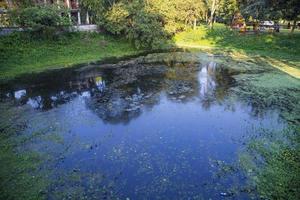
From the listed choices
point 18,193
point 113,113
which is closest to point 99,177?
point 18,193

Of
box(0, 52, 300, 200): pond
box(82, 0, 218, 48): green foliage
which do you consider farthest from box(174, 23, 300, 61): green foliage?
box(0, 52, 300, 200): pond

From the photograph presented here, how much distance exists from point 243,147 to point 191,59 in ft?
52.2

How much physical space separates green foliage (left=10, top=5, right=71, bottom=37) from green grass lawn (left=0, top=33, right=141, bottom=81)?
99 cm

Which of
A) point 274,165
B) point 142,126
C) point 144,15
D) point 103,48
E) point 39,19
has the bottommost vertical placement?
point 274,165

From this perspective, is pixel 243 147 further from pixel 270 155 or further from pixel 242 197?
pixel 242 197

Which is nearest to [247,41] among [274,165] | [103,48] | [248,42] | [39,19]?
[248,42]

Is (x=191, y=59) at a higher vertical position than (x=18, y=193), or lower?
higher

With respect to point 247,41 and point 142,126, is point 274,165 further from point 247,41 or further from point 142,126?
point 247,41

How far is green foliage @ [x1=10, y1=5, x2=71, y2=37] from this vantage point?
24219 millimetres

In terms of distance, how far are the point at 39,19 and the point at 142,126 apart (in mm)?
16996

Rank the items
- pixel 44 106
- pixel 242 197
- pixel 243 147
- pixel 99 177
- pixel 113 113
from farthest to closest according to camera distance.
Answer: pixel 44 106 → pixel 113 113 → pixel 243 147 → pixel 99 177 → pixel 242 197

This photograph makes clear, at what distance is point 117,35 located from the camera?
31.2 meters

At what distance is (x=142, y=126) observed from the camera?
12422mm

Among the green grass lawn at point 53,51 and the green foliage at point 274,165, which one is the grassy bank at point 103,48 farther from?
the green foliage at point 274,165
